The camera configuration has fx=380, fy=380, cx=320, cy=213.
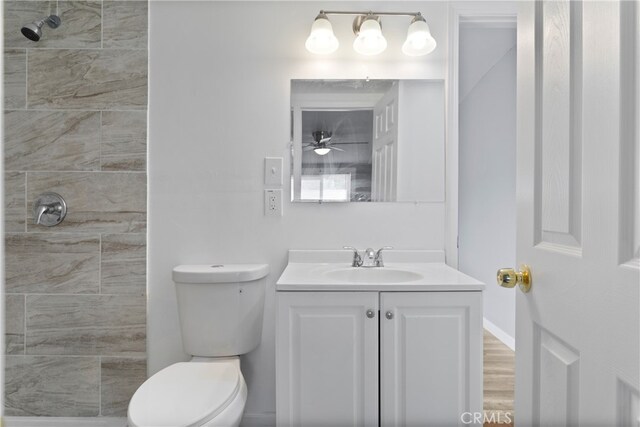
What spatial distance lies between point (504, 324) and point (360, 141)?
5.78ft

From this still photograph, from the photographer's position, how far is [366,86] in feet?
5.91

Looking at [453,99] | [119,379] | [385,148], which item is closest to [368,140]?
[385,148]

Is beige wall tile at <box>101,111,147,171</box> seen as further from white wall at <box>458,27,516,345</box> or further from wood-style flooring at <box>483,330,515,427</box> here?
wood-style flooring at <box>483,330,515,427</box>

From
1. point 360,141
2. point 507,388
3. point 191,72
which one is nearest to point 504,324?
point 507,388

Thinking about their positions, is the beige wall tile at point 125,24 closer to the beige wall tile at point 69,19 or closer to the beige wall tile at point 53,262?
the beige wall tile at point 69,19

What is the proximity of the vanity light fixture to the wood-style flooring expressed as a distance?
1685 mm

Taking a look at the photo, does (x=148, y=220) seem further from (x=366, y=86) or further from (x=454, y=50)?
(x=454, y=50)

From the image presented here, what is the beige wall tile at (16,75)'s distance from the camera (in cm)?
175

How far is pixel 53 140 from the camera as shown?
5.75ft

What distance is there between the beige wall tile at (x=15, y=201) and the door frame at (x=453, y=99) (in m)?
1.97

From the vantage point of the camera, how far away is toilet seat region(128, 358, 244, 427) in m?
1.13

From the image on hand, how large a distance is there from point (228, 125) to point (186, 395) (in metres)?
1.15

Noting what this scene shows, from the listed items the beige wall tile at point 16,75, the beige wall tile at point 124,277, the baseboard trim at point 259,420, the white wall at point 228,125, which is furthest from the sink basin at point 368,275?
the beige wall tile at point 16,75

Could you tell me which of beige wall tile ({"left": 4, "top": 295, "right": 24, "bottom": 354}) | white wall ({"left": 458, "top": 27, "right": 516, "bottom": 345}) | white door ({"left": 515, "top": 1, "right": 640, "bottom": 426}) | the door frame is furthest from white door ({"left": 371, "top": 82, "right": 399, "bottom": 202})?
beige wall tile ({"left": 4, "top": 295, "right": 24, "bottom": 354})
